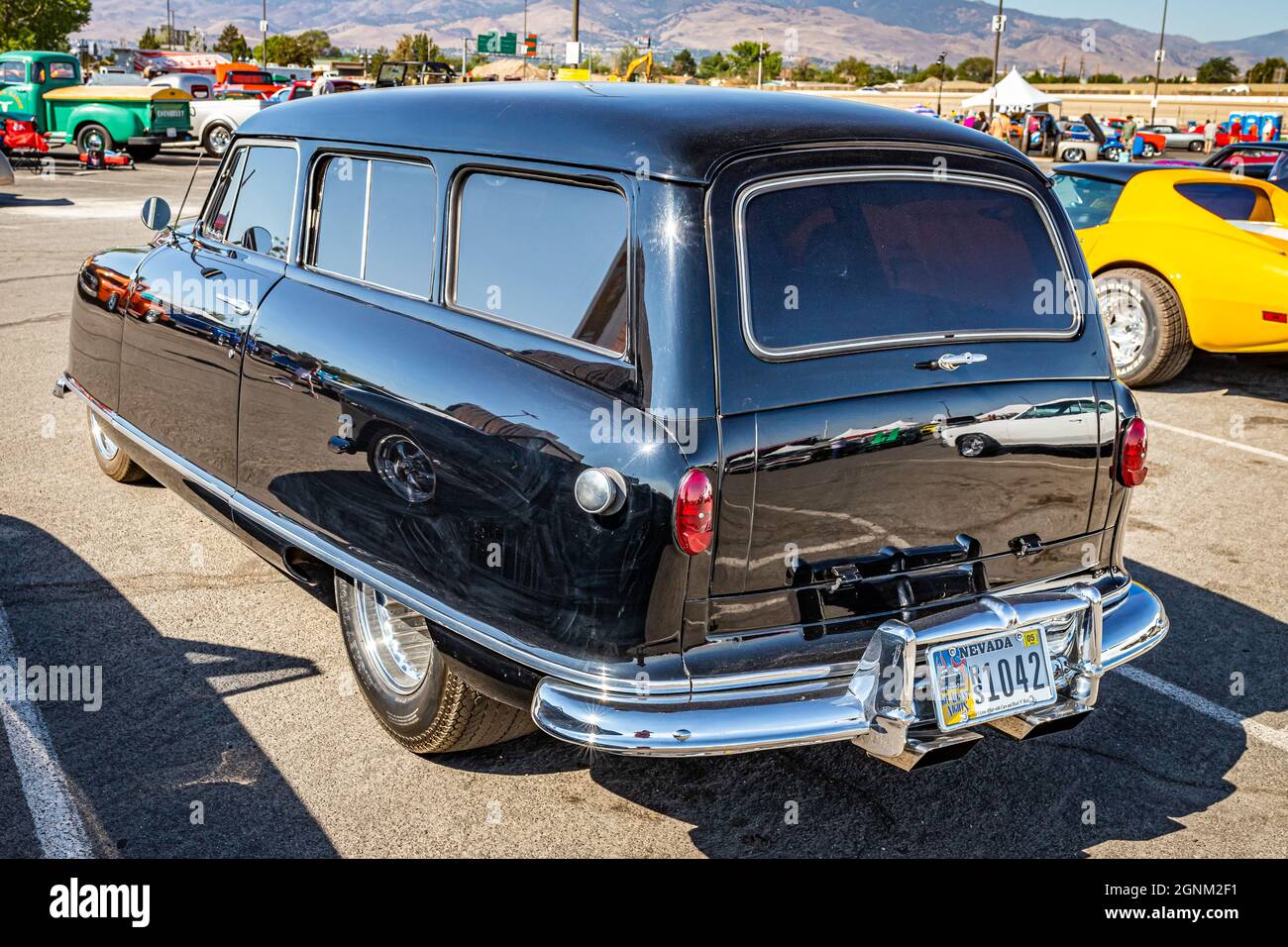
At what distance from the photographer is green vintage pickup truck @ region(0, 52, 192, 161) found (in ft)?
78.9

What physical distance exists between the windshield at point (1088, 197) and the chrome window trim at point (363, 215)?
691cm

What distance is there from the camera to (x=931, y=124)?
11.6 ft

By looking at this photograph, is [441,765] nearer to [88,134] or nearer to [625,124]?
[625,124]

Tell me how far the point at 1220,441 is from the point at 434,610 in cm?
635

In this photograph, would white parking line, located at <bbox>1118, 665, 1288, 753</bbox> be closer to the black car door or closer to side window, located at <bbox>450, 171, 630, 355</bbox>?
side window, located at <bbox>450, 171, 630, 355</bbox>

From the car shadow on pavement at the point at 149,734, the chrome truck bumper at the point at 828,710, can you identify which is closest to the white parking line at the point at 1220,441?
the chrome truck bumper at the point at 828,710

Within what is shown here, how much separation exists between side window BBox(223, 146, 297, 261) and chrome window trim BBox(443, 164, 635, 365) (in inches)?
40.0

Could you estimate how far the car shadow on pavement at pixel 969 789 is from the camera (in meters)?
3.36

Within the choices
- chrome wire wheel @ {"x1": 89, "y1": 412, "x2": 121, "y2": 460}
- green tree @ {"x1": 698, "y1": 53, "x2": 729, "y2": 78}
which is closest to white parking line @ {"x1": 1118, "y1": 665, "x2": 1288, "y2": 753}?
chrome wire wheel @ {"x1": 89, "y1": 412, "x2": 121, "y2": 460}

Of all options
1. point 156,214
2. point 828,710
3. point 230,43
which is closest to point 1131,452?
point 828,710

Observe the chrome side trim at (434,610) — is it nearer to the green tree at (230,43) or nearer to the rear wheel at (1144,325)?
the rear wheel at (1144,325)

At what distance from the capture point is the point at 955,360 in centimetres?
321
